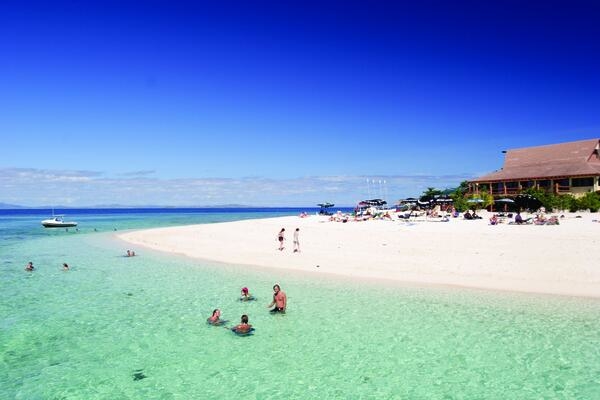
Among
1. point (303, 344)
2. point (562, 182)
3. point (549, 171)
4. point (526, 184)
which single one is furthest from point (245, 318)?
point (526, 184)

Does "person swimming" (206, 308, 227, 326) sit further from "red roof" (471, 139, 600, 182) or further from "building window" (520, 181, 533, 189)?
"building window" (520, 181, 533, 189)

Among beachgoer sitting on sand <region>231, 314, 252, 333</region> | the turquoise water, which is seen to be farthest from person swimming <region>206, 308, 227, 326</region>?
beachgoer sitting on sand <region>231, 314, 252, 333</region>

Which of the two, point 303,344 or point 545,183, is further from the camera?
point 545,183

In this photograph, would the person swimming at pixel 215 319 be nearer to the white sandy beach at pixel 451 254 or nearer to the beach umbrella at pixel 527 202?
the white sandy beach at pixel 451 254

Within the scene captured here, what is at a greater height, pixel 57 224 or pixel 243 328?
pixel 57 224

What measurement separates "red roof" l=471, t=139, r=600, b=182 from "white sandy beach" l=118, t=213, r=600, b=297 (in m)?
15.5

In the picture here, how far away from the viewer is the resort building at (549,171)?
44719 mm

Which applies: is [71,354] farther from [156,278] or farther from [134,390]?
[156,278]

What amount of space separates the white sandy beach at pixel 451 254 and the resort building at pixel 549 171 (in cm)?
1411

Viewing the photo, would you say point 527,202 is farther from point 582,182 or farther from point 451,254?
point 451,254

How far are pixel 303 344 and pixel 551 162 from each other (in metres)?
50.4

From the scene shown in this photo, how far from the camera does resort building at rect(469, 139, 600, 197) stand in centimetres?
4472

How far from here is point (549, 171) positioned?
47688 millimetres

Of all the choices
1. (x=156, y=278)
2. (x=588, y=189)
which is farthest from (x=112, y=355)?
(x=588, y=189)
